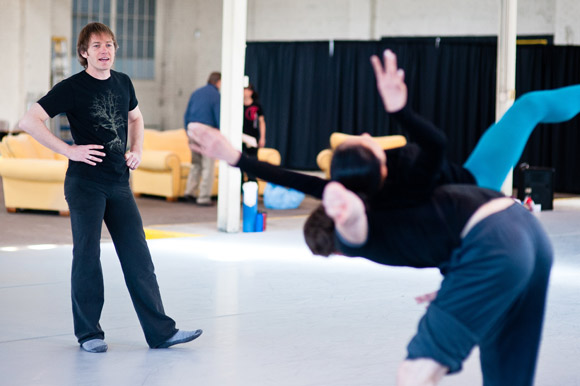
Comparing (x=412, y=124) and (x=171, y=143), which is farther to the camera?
(x=171, y=143)

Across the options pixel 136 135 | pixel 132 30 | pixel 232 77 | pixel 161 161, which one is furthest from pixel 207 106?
pixel 132 30

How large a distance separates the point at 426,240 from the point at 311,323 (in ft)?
8.27

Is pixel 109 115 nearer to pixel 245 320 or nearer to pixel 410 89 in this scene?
pixel 245 320

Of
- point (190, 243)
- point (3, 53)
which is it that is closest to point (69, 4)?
point (3, 53)

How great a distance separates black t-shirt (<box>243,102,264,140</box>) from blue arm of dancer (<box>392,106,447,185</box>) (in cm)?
763

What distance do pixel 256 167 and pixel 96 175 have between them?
174 centimetres

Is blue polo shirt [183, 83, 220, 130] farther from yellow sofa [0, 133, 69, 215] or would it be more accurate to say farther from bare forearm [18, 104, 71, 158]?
bare forearm [18, 104, 71, 158]

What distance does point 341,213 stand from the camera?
183cm

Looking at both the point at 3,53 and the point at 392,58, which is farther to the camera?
the point at 3,53

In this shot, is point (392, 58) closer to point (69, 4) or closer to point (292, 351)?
point (292, 351)

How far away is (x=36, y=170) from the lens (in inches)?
356

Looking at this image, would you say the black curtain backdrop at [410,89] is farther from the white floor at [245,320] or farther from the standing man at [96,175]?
the standing man at [96,175]

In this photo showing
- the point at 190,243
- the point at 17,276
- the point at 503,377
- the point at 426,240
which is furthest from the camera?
the point at 190,243

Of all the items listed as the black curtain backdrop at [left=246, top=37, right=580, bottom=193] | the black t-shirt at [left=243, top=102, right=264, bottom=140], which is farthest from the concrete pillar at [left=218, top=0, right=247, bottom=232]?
the black curtain backdrop at [left=246, top=37, right=580, bottom=193]
